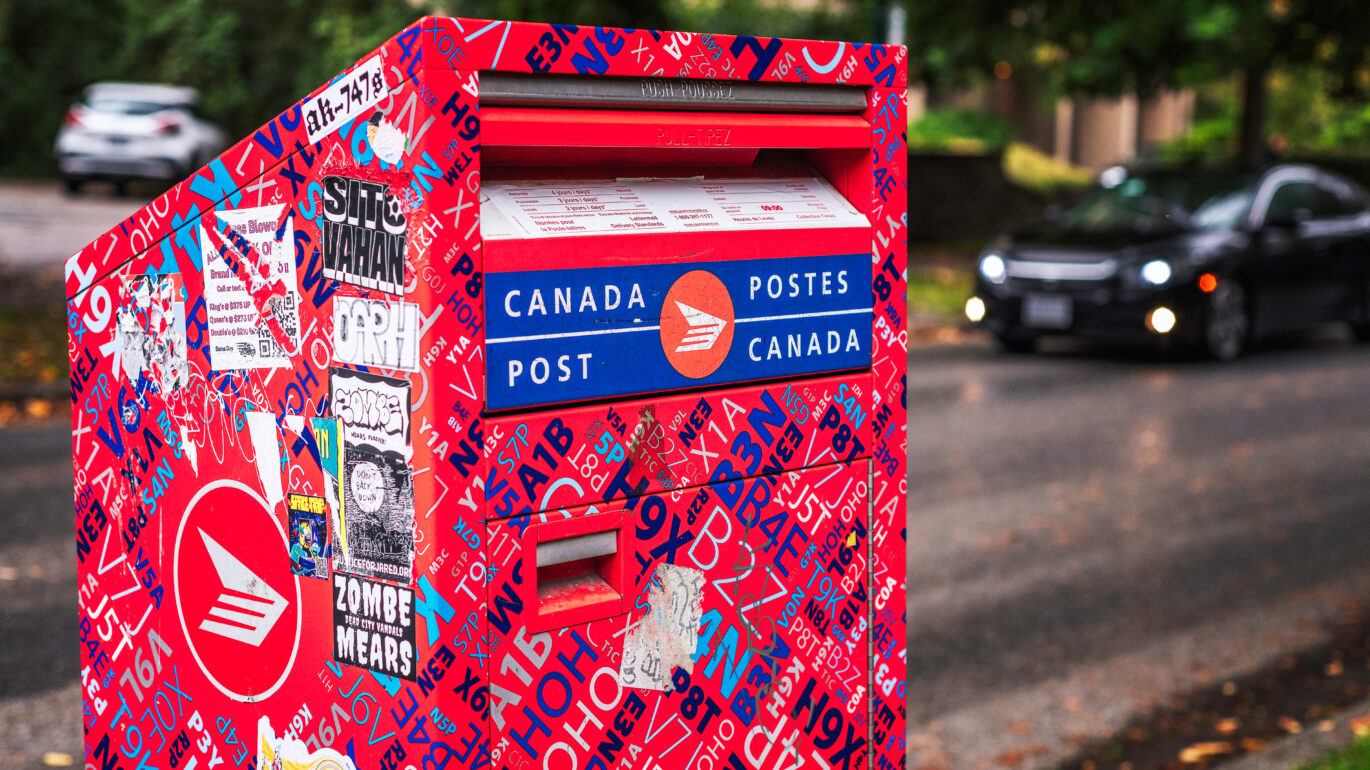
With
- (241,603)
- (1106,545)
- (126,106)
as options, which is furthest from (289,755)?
(126,106)

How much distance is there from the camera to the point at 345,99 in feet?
5.63

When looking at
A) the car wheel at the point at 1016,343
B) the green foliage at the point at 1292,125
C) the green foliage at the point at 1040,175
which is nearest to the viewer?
the car wheel at the point at 1016,343

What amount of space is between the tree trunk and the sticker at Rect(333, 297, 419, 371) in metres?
18.9

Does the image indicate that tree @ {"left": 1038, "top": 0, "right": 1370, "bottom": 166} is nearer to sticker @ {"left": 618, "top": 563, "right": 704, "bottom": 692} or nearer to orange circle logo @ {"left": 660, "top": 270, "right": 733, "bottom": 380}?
orange circle logo @ {"left": 660, "top": 270, "right": 733, "bottom": 380}

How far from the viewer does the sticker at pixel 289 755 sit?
1.87 metres

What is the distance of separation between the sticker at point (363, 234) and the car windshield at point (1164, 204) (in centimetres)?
1108

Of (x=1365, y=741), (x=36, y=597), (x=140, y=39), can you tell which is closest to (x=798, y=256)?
(x=1365, y=741)

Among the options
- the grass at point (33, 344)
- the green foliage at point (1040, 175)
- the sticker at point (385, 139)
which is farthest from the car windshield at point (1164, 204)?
the green foliage at point (1040, 175)

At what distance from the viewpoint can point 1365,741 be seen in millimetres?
3791

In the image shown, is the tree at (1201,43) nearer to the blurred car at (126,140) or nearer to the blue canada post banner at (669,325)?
the blurred car at (126,140)

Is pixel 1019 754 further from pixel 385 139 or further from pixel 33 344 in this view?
pixel 33 344

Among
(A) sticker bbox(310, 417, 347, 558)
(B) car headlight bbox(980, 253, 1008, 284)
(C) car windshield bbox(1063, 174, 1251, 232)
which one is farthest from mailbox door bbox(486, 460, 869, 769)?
(C) car windshield bbox(1063, 174, 1251, 232)

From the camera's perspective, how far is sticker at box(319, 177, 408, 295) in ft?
5.52

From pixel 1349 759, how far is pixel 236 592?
299 cm
